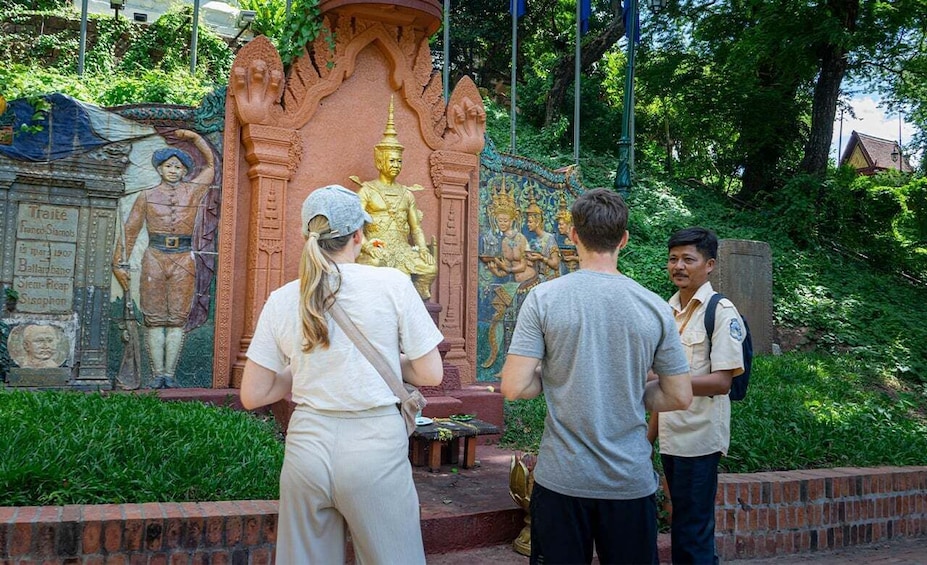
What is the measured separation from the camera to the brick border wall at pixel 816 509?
4.66 m

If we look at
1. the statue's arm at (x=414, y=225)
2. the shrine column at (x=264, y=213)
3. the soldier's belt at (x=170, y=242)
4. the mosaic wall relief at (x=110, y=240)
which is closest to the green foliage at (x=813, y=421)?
the statue's arm at (x=414, y=225)

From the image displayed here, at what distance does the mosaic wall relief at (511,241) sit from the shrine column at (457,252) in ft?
0.79

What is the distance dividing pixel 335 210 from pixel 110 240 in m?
5.70

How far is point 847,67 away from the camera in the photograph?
52.3 ft

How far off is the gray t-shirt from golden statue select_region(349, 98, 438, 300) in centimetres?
578

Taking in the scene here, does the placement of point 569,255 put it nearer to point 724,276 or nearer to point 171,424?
point 724,276

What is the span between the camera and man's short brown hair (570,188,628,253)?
255cm

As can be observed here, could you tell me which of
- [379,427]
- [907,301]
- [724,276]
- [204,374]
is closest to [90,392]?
[204,374]

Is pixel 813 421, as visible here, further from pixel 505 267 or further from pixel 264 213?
pixel 264 213

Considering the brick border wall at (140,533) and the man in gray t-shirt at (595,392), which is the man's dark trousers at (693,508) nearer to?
the man in gray t-shirt at (595,392)

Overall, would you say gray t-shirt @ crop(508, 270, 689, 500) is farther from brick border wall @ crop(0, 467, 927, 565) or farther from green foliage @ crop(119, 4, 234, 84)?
green foliage @ crop(119, 4, 234, 84)

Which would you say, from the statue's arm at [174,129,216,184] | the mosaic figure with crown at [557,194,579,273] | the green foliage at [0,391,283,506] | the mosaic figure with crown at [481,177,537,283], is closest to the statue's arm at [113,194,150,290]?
the statue's arm at [174,129,216,184]

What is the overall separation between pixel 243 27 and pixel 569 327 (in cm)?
1798

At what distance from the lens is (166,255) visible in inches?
297
